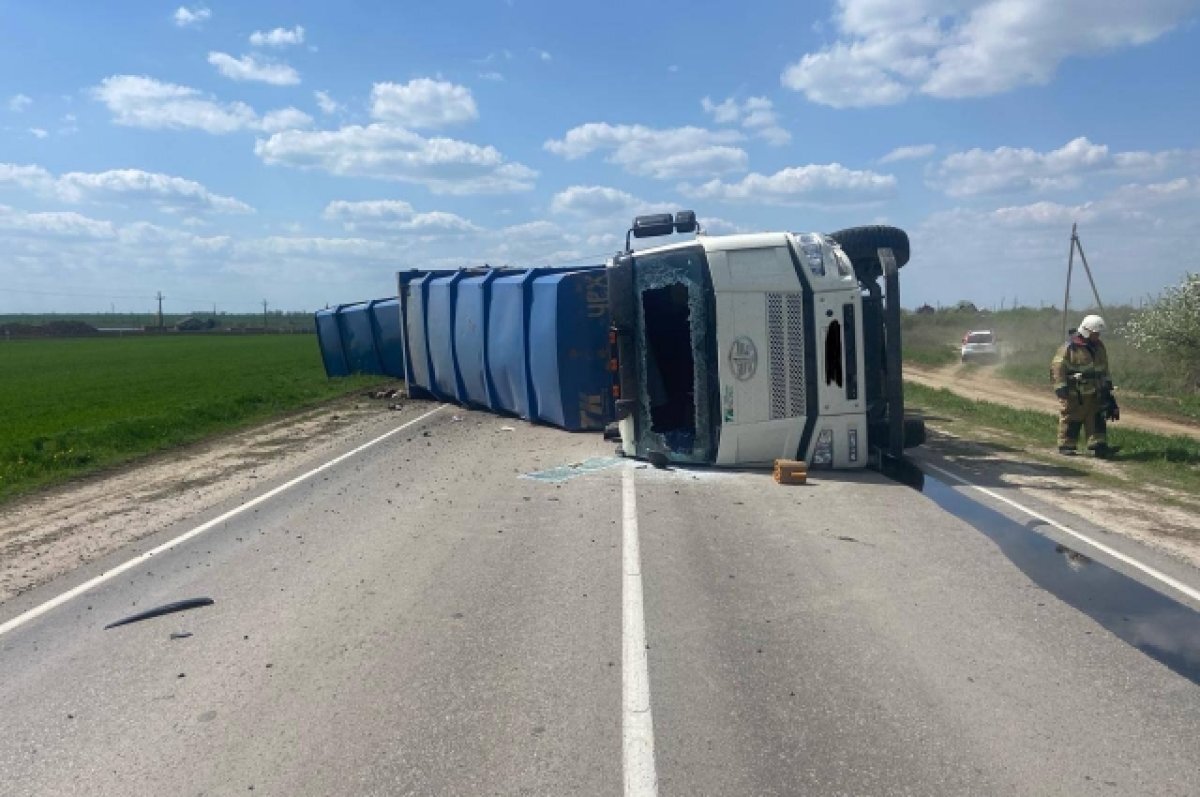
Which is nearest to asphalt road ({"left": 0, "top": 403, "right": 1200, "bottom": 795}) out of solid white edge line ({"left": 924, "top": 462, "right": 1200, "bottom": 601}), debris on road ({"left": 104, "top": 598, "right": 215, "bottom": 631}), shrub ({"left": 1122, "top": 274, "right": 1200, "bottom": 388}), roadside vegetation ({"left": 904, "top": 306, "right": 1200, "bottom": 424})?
debris on road ({"left": 104, "top": 598, "right": 215, "bottom": 631})

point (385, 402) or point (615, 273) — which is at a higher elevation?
point (615, 273)

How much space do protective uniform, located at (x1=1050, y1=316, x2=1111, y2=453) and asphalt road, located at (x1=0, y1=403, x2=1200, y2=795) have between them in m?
5.28

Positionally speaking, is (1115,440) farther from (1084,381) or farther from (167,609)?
(167,609)

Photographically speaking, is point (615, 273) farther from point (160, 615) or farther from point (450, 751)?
point (450, 751)

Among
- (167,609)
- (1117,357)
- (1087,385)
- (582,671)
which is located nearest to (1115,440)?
(1087,385)

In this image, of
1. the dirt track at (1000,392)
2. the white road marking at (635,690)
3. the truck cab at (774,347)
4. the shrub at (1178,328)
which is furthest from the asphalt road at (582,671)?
the shrub at (1178,328)

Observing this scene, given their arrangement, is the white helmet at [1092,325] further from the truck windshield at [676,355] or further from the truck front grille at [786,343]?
the truck windshield at [676,355]

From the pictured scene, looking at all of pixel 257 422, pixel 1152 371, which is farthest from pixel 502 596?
pixel 1152 371

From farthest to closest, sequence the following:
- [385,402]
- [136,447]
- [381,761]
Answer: [385,402]
[136,447]
[381,761]

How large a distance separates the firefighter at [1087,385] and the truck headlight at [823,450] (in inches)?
136

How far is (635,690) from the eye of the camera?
4.70 m

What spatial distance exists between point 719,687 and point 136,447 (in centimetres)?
1322

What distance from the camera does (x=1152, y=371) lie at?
26328mm

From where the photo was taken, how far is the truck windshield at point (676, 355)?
35.3 feet
